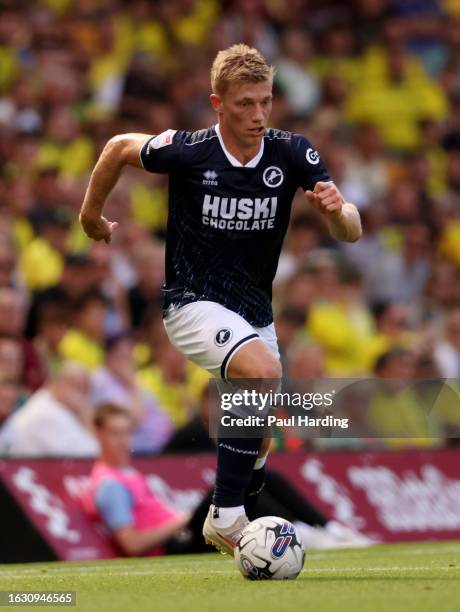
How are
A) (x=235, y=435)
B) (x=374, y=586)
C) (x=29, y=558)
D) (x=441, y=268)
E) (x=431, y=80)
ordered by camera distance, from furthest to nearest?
(x=431, y=80) < (x=441, y=268) < (x=29, y=558) < (x=235, y=435) < (x=374, y=586)

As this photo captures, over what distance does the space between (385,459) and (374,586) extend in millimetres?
5528

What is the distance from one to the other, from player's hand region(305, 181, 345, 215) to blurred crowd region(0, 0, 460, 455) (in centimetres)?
450

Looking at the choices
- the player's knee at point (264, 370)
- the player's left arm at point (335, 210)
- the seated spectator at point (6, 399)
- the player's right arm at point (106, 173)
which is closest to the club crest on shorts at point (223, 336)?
the player's knee at point (264, 370)

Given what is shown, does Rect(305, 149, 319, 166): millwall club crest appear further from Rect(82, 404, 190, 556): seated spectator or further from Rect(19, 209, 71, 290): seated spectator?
Rect(19, 209, 71, 290): seated spectator

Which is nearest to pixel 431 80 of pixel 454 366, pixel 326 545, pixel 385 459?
pixel 454 366

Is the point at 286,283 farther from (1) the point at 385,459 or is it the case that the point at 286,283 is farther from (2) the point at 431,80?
(2) the point at 431,80

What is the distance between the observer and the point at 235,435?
23.7ft

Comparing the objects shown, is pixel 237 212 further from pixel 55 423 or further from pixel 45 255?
pixel 45 255

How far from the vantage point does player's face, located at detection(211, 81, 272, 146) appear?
7.25 meters

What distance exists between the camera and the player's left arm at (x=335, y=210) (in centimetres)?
697

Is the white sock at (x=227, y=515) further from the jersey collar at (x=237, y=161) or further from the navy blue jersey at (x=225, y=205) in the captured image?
the jersey collar at (x=237, y=161)

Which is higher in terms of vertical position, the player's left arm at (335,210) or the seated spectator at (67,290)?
the player's left arm at (335,210)

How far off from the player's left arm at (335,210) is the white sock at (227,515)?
1.44 meters

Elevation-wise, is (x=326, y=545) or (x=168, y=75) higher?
(x=168, y=75)
